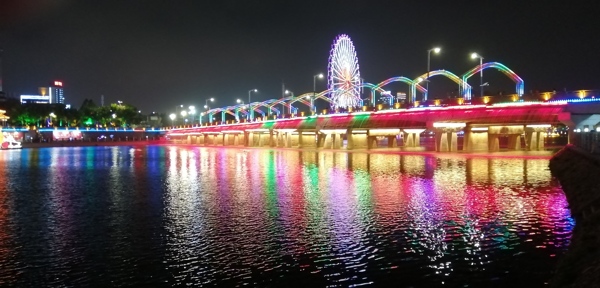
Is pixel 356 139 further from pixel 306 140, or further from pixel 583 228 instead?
pixel 583 228

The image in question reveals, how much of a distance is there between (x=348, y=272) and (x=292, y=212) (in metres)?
10.5

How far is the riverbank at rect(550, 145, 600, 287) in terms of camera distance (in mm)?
12609

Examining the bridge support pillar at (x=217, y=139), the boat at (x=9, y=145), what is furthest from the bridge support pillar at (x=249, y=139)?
the boat at (x=9, y=145)

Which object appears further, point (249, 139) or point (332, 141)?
point (249, 139)

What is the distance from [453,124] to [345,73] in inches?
1098

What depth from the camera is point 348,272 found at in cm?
1492

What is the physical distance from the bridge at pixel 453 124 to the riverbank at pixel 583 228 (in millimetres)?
30787

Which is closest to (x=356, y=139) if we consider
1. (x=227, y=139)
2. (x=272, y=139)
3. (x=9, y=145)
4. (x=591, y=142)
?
(x=272, y=139)

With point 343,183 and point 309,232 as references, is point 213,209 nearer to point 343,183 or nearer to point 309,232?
point 309,232

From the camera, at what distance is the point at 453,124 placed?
78.8 metres

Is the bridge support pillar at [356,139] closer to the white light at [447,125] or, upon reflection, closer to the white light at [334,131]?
the white light at [334,131]

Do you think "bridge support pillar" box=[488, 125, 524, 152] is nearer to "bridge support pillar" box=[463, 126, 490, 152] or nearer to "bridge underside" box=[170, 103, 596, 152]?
"bridge underside" box=[170, 103, 596, 152]

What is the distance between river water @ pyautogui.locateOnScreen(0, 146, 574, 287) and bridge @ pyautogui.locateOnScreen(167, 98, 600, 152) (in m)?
33.9

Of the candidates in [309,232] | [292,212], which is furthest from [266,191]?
[309,232]
